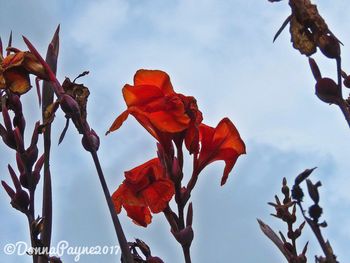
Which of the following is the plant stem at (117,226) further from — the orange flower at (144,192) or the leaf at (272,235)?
the leaf at (272,235)

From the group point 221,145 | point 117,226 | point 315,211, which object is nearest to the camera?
point 315,211

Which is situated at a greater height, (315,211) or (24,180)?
(24,180)

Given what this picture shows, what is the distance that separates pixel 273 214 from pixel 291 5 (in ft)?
1.10

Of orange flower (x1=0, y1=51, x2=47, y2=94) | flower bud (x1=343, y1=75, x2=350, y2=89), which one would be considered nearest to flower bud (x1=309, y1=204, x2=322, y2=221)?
flower bud (x1=343, y1=75, x2=350, y2=89)

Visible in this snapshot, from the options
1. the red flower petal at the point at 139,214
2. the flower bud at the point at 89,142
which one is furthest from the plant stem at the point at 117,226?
the red flower petal at the point at 139,214

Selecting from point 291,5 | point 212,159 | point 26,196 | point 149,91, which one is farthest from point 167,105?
point 26,196

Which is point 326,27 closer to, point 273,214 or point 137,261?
point 273,214

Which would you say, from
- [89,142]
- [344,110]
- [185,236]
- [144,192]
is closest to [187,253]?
[185,236]

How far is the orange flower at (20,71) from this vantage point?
1.11 metres

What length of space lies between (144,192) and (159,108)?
0.14 m

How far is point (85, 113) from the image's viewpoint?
1076 mm

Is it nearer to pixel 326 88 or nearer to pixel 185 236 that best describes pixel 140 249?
pixel 185 236

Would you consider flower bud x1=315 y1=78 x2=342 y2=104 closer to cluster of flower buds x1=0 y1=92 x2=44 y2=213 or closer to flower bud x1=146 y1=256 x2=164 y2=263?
flower bud x1=146 y1=256 x2=164 y2=263

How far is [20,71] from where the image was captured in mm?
1116
